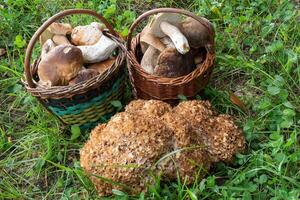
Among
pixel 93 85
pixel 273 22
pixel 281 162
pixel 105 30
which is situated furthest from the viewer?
pixel 273 22

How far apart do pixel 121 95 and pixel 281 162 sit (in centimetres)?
109

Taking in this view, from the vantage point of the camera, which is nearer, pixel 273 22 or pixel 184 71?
pixel 184 71

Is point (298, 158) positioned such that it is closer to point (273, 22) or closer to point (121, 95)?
point (121, 95)

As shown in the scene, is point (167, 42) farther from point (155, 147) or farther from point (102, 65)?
point (155, 147)

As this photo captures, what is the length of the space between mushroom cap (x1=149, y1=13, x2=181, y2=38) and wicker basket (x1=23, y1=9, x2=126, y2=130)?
0.74ft

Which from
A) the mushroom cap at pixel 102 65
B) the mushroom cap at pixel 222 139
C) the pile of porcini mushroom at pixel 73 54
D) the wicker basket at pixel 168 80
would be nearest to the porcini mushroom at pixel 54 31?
the pile of porcini mushroom at pixel 73 54

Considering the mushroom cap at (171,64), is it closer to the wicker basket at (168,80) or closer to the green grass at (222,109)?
the wicker basket at (168,80)

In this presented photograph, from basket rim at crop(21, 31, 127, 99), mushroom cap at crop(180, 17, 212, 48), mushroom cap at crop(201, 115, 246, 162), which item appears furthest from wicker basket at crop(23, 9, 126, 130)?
mushroom cap at crop(201, 115, 246, 162)

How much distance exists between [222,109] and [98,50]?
878 millimetres

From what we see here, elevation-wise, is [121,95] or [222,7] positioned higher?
[222,7]

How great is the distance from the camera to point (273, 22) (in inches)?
131

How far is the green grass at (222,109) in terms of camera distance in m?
2.33

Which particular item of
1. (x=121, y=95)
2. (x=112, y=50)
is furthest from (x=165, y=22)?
(x=121, y=95)

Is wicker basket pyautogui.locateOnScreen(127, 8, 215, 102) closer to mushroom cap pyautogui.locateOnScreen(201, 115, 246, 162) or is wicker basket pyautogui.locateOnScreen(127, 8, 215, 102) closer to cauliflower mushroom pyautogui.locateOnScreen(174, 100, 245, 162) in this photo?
cauliflower mushroom pyautogui.locateOnScreen(174, 100, 245, 162)
